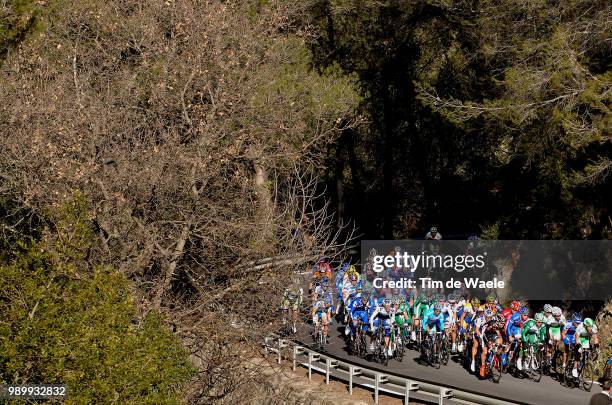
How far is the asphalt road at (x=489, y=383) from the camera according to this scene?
19.8m

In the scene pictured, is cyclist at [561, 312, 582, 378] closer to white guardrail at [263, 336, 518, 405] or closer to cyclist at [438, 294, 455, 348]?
cyclist at [438, 294, 455, 348]

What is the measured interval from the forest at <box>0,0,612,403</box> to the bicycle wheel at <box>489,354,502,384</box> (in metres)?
4.37

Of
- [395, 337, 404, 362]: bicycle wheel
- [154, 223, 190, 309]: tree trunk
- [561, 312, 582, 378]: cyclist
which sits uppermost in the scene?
[154, 223, 190, 309]: tree trunk

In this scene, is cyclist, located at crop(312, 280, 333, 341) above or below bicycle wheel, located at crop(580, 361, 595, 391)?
above

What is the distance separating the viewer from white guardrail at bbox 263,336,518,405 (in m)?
18.9

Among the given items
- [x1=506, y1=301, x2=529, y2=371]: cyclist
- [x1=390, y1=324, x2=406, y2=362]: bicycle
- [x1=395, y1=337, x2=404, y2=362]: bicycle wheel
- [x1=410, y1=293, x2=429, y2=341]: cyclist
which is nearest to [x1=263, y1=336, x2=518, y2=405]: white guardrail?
[x1=390, y1=324, x2=406, y2=362]: bicycle

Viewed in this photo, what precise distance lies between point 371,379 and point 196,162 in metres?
6.81

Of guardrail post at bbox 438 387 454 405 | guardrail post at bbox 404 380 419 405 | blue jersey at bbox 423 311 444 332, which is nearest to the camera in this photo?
guardrail post at bbox 438 387 454 405

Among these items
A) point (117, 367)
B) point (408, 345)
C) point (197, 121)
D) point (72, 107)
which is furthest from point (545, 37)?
point (117, 367)

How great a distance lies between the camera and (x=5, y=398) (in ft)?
35.8

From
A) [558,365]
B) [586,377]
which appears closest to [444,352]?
[558,365]

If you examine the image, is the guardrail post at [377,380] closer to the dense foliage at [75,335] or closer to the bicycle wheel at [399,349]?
the bicycle wheel at [399,349]

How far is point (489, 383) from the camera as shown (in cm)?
2127

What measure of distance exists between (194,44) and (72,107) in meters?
3.24
